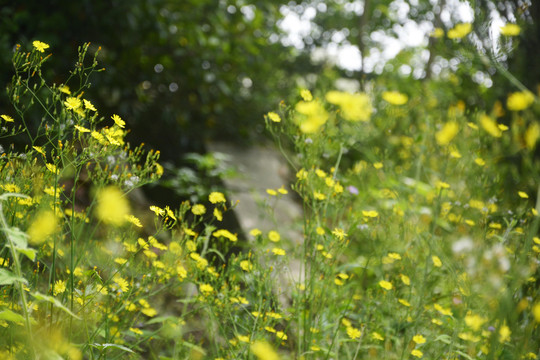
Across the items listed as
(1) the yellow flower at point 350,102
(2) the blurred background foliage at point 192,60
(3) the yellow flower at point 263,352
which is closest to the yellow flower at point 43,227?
(3) the yellow flower at point 263,352

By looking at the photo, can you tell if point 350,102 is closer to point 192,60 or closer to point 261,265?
point 261,265

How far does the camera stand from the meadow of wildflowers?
4.41 feet

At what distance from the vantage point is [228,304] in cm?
160

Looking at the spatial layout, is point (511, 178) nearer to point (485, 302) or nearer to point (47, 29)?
point (485, 302)

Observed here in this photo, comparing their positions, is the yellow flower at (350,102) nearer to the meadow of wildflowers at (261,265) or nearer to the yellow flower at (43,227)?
the meadow of wildflowers at (261,265)

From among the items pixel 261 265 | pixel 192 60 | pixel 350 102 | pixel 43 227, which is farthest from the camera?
pixel 192 60

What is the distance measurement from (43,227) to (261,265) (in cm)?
81

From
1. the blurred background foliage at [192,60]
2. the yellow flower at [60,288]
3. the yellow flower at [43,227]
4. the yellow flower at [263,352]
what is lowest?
the yellow flower at [60,288]

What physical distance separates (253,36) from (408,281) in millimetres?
3062

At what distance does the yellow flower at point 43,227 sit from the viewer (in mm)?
1370

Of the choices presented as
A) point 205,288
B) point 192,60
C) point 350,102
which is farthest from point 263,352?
point 192,60

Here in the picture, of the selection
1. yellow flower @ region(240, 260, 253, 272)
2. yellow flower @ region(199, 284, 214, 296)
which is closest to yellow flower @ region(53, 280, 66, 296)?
yellow flower @ region(199, 284, 214, 296)

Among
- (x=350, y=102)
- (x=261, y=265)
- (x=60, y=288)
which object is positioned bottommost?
(x=60, y=288)

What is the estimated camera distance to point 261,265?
1.86 meters
